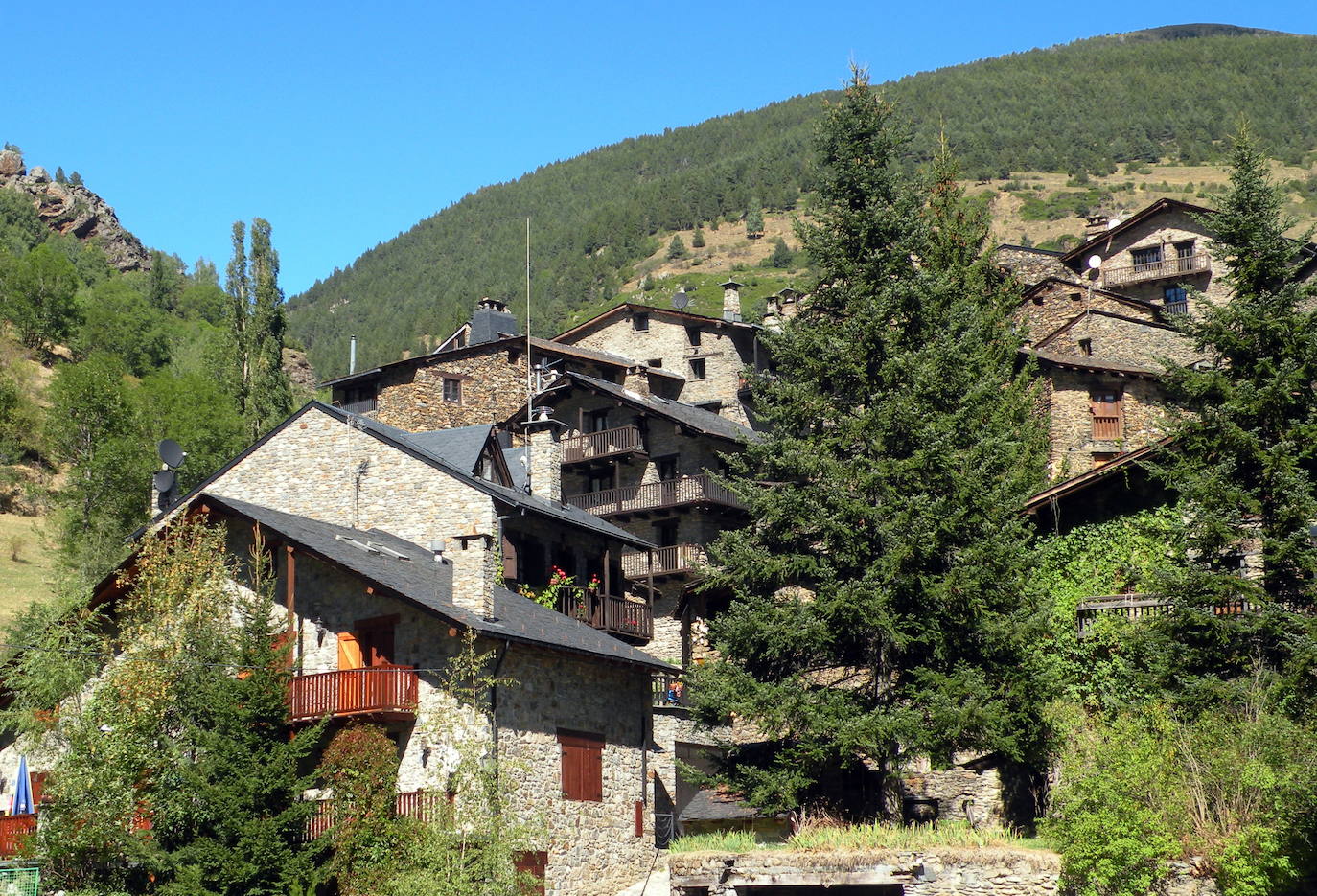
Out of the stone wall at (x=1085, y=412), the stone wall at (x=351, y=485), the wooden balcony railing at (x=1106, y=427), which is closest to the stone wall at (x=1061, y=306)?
the stone wall at (x=1085, y=412)

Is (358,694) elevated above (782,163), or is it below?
below

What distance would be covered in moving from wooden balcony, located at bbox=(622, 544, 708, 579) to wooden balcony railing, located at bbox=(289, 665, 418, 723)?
771 inches

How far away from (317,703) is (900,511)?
12.4 metres

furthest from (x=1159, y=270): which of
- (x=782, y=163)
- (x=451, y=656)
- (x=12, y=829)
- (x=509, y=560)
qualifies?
(x=782, y=163)

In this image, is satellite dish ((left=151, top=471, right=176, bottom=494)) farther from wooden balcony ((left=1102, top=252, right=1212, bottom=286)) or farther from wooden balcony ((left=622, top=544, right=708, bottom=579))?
wooden balcony ((left=1102, top=252, right=1212, bottom=286))

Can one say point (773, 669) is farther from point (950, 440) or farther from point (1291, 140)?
point (1291, 140)

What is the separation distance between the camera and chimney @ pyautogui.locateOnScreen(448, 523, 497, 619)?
28.0 m

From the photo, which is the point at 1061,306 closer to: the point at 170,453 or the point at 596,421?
the point at 596,421

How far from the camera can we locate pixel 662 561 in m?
47.2

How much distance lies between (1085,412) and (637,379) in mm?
18054

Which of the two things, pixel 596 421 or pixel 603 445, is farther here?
pixel 596 421

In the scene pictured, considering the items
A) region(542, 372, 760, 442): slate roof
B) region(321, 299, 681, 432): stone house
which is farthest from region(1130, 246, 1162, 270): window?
region(542, 372, 760, 442): slate roof

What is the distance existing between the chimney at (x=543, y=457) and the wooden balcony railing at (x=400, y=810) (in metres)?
15.8

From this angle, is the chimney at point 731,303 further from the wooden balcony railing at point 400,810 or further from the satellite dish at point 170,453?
the wooden balcony railing at point 400,810
